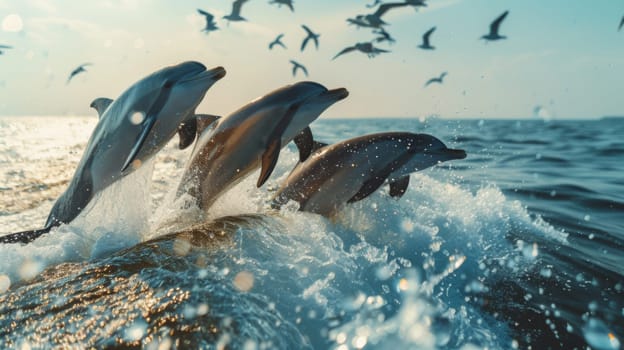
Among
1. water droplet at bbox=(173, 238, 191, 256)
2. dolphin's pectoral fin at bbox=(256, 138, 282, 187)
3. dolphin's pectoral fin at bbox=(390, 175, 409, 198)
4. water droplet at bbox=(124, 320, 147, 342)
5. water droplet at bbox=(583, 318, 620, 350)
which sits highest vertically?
dolphin's pectoral fin at bbox=(256, 138, 282, 187)

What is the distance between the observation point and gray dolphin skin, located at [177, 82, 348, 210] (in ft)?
18.3

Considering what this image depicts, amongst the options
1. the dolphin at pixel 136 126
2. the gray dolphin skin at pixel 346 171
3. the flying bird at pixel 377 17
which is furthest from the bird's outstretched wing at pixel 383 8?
the dolphin at pixel 136 126

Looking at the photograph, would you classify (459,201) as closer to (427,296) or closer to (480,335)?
(427,296)

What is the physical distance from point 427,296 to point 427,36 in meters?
19.4

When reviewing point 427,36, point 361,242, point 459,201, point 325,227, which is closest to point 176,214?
point 325,227

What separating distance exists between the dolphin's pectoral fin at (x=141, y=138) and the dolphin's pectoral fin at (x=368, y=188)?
2.53 metres

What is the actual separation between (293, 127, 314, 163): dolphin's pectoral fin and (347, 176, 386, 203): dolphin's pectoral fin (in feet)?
2.67

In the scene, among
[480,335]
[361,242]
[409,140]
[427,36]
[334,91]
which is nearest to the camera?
[480,335]

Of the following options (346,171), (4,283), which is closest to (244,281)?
(4,283)

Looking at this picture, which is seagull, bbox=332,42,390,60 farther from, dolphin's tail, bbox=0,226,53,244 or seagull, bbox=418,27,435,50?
dolphin's tail, bbox=0,226,53,244

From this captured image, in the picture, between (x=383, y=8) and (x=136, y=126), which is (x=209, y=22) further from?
(x=136, y=126)

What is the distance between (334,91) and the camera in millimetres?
5785

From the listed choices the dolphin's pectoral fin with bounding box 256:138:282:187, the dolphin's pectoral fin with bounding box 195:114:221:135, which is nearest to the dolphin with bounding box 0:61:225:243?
the dolphin's pectoral fin with bounding box 195:114:221:135

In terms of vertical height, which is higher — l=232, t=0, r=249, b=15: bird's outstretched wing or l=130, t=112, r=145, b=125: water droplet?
l=232, t=0, r=249, b=15: bird's outstretched wing
